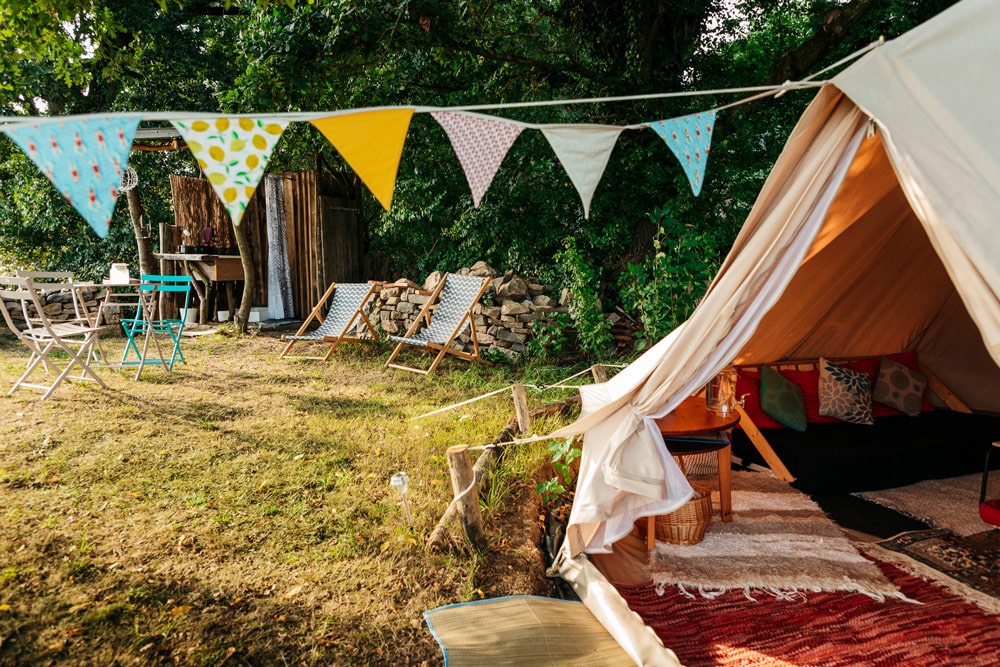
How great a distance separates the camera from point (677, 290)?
16.6 ft

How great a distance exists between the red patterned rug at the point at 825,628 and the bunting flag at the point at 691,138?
1.75 m

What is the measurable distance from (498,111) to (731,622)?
509cm

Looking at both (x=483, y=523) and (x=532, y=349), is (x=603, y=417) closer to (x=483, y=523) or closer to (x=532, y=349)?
(x=483, y=523)

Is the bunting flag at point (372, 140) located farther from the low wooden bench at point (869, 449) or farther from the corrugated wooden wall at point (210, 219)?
the corrugated wooden wall at point (210, 219)

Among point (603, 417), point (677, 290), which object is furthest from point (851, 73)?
point (677, 290)

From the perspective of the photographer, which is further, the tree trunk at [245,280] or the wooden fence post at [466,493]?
the tree trunk at [245,280]

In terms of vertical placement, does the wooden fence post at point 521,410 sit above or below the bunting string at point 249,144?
below

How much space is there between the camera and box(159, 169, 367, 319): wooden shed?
816cm

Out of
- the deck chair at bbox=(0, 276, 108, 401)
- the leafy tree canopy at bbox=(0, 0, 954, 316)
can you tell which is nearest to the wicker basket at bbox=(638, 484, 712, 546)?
Result: the leafy tree canopy at bbox=(0, 0, 954, 316)

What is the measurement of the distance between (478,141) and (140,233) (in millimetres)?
6912

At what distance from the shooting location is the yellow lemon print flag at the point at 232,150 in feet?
6.68

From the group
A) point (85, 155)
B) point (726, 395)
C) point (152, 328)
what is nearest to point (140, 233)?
point (152, 328)

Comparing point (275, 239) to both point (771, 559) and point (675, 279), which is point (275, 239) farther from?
point (771, 559)

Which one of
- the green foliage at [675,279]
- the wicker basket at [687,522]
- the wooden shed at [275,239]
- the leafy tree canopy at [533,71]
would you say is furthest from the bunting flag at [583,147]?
the wooden shed at [275,239]
